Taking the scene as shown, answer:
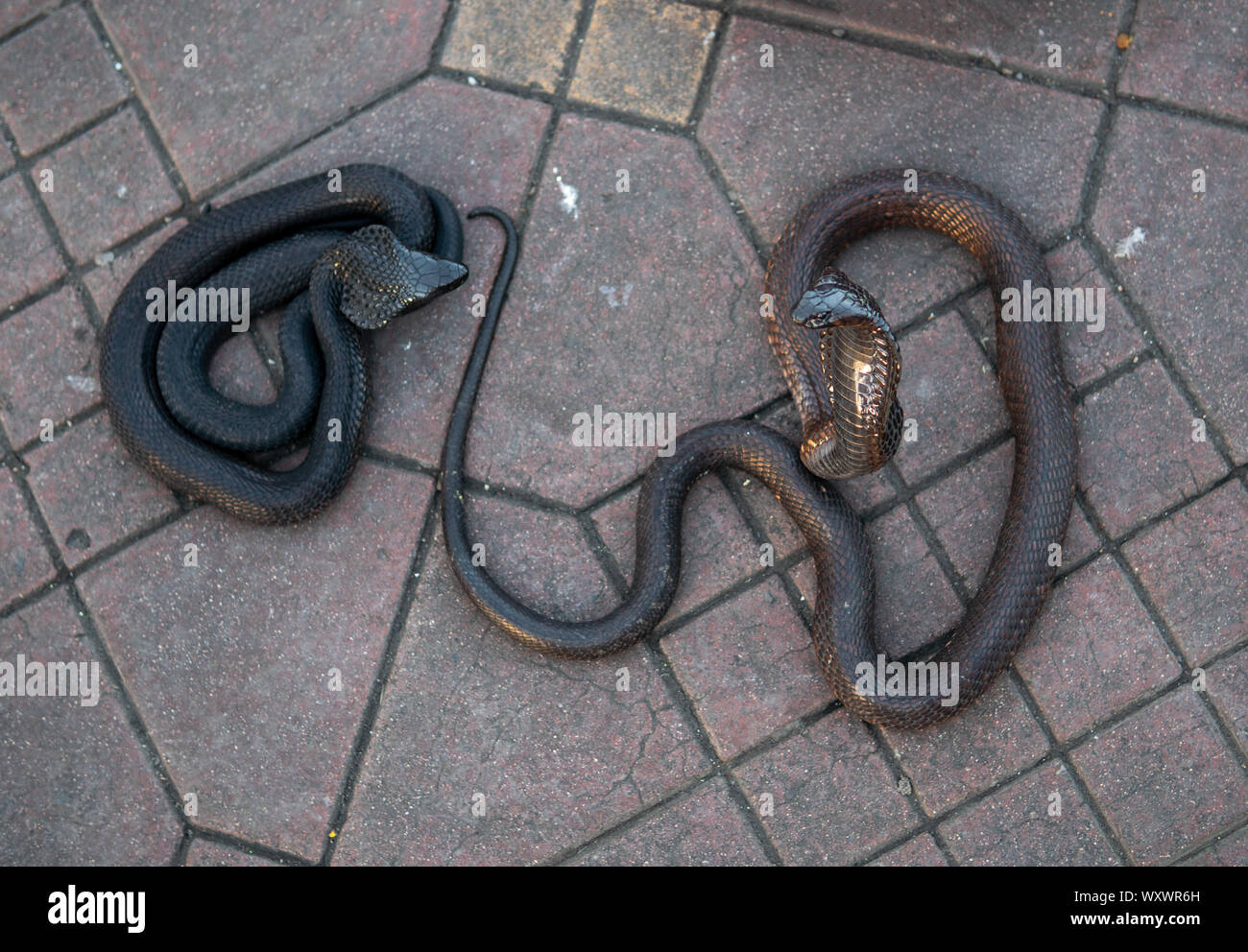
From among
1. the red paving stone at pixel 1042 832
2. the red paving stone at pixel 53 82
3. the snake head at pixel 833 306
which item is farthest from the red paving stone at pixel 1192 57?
the red paving stone at pixel 53 82

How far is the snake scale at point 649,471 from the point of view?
171 inches

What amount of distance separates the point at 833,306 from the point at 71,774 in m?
3.88

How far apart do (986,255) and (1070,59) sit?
41.5 inches

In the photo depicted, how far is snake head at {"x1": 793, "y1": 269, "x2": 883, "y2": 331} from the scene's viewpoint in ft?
11.1

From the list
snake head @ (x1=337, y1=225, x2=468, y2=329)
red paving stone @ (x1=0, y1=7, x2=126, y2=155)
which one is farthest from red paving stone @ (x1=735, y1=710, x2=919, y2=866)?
red paving stone @ (x1=0, y1=7, x2=126, y2=155)

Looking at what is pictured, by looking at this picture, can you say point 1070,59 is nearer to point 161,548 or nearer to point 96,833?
point 161,548

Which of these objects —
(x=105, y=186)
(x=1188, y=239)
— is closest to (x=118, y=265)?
(x=105, y=186)

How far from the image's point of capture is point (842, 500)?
4.38m

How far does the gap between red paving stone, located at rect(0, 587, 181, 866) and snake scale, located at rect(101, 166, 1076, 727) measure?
981 mm

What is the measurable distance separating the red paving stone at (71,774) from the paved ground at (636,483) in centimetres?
2

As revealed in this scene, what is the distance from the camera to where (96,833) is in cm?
461

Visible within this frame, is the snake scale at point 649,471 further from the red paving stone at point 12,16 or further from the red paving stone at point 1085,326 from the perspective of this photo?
the red paving stone at point 12,16

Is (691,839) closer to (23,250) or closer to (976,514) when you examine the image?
(976,514)

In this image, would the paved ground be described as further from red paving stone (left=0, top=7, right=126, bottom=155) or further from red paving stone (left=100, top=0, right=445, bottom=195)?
red paving stone (left=0, top=7, right=126, bottom=155)
